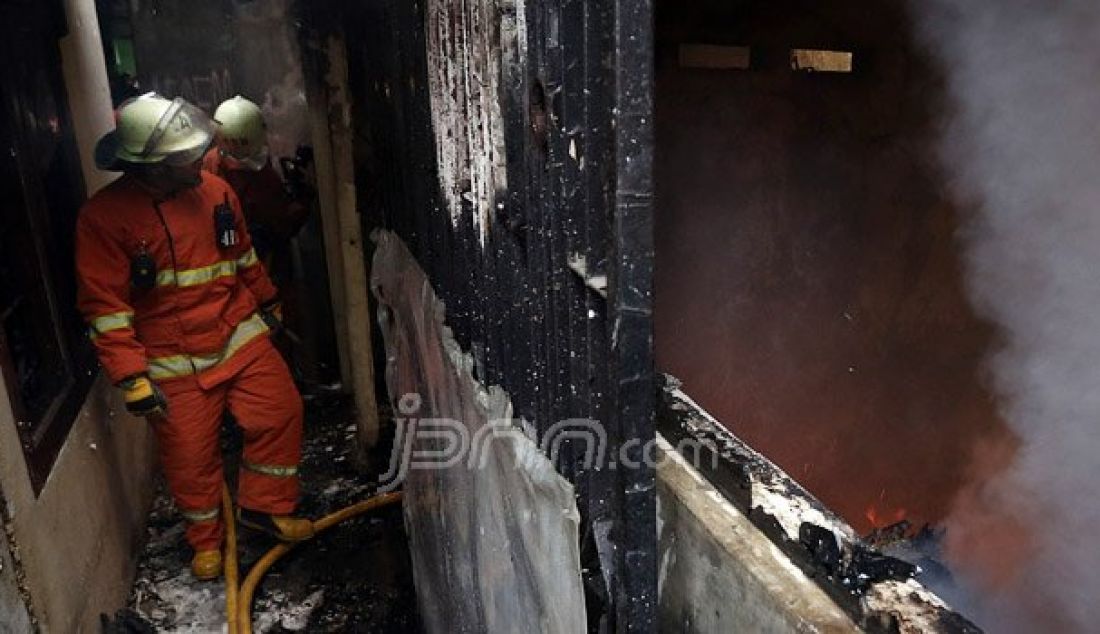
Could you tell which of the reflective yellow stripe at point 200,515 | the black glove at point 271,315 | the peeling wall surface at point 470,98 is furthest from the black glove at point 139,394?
the peeling wall surface at point 470,98

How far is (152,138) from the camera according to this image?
12.0 feet

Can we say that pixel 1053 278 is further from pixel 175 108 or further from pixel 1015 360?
pixel 175 108

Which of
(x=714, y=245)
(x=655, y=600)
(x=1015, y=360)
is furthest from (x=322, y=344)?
(x=655, y=600)

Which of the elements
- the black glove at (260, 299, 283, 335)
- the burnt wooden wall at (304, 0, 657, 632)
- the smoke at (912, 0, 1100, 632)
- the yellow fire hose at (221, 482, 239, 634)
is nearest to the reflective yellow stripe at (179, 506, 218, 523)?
the yellow fire hose at (221, 482, 239, 634)

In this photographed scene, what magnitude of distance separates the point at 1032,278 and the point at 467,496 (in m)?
3.47

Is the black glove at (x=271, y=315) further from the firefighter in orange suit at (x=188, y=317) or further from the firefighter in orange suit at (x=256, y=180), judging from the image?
the firefighter in orange suit at (x=256, y=180)

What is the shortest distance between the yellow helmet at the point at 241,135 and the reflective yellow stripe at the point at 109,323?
7.75ft

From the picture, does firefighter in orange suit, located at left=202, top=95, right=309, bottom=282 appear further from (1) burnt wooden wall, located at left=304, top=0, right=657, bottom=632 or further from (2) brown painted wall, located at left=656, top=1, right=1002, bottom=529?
(1) burnt wooden wall, located at left=304, top=0, right=657, bottom=632

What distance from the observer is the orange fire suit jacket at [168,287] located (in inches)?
142

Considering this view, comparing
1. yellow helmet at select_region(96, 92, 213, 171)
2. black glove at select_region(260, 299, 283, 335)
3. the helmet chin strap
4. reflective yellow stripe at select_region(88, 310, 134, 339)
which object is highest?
yellow helmet at select_region(96, 92, 213, 171)

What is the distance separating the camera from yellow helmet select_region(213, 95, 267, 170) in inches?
220

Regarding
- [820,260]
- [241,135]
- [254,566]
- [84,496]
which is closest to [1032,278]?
[820,260]

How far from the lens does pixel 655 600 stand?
1.56 m

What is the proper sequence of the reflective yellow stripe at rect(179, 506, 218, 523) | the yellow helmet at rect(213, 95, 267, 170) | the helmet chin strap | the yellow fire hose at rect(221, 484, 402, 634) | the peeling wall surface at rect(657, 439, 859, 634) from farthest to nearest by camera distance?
1. the yellow helmet at rect(213, 95, 267, 170)
2. the reflective yellow stripe at rect(179, 506, 218, 523)
3. the yellow fire hose at rect(221, 484, 402, 634)
4. the helmet chin strap
5. the peeling wall surface at rect(657, 439, 859, 634)
